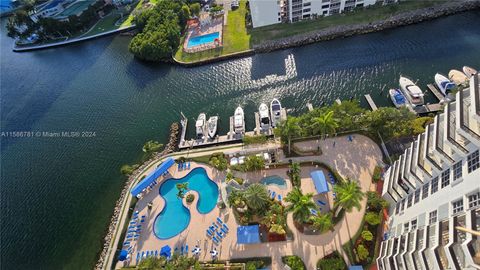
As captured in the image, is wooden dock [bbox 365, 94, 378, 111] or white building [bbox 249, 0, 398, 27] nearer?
wooden dock [bbox 365, 94, 378, 111]

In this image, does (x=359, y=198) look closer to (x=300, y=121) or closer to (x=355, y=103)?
(x=300, y=121)

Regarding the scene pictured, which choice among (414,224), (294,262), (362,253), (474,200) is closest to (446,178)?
(474,200)

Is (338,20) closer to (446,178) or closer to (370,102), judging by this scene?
(370,102)

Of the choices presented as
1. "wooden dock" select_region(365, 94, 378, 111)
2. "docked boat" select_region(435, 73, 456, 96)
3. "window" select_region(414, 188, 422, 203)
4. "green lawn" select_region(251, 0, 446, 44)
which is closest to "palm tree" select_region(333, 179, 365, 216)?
"window" select_region(414, 188, 422, 203)

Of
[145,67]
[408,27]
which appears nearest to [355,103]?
[408,27]

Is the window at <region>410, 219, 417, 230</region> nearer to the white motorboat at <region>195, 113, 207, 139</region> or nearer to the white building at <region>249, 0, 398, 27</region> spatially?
the white motorboat at <region>195, 113, 207, 139</region>
